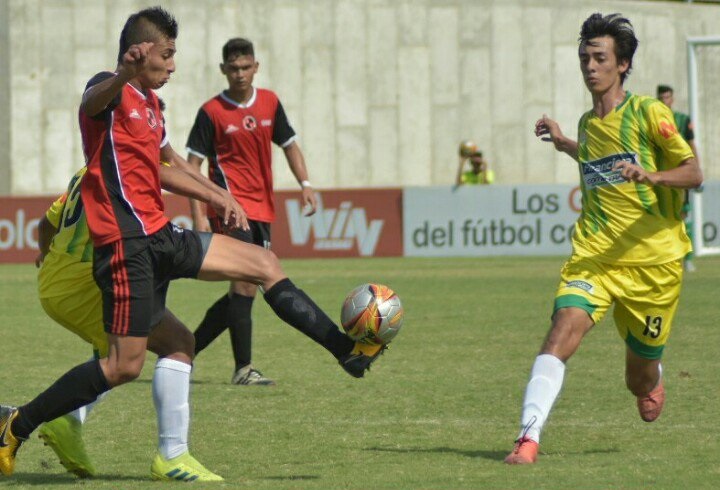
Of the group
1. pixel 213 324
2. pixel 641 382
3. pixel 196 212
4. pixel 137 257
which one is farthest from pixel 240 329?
pixel 137 257

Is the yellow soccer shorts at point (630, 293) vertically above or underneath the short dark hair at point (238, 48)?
underneath

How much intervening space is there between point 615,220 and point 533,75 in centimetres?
2338

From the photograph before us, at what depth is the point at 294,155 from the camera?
10.4 metres

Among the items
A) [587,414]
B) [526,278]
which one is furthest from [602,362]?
[526,278]

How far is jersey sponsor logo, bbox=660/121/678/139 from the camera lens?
6707mm

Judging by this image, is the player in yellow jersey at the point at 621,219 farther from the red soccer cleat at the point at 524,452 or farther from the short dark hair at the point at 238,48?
the short dark hair at the point at 238,48

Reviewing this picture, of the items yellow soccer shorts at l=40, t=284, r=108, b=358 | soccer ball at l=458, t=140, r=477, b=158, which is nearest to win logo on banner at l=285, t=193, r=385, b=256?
soccer ball at l=458, t=140, r=477, b=158

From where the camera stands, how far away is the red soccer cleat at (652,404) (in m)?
7.16

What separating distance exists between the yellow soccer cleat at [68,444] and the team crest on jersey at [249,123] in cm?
421

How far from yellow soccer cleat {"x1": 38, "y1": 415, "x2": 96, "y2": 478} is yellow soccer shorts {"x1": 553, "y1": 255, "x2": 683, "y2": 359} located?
2.27m

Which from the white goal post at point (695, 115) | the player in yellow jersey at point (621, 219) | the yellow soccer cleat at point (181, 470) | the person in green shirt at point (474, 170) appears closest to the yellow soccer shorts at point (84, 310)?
the yellow soccer cleat at point (181, 470)

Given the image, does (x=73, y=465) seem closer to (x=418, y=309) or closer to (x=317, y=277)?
(x=418, y=309)

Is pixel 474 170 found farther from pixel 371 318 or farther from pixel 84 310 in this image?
pixel 371 318

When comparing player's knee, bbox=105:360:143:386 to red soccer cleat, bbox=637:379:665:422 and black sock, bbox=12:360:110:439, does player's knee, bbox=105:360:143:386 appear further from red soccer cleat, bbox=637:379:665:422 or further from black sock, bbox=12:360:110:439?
red soccer cleat, bbox=637:379:665:422
